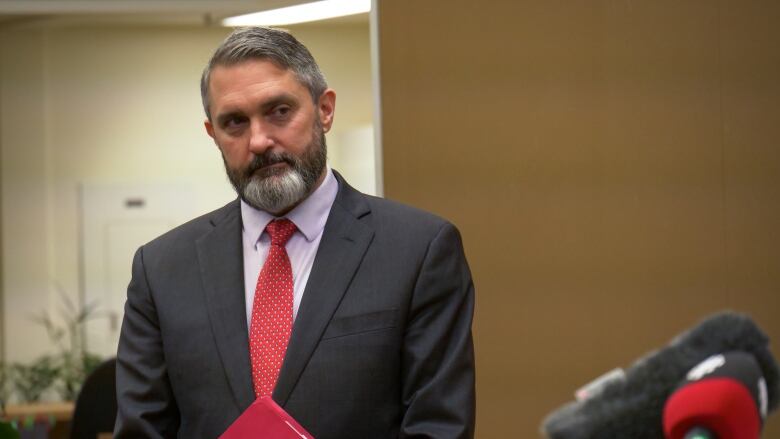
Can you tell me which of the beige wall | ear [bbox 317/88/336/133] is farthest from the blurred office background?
ear [bbox 317/88/336/133]

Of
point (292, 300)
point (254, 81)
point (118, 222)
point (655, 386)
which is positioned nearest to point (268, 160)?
point (254, 81)

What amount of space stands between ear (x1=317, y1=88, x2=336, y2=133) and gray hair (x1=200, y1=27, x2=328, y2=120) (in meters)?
0.02

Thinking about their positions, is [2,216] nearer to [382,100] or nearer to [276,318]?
[382,100]

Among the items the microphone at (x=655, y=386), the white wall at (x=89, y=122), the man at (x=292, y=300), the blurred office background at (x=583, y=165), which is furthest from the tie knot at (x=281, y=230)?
the white wall at (x=89, y=122)

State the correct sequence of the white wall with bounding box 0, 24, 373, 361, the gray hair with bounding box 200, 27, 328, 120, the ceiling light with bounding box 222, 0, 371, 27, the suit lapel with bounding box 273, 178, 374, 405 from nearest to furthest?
the suit lapel with bounding box 273, 178, 374, 405 < the gray hair with bounding box 200, 27, 328, 120 < the ceiling light with bounding box 222, 0, 371, 27 < the white wall with bounding box 0, 24, 373, 361

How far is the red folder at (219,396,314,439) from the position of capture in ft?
5.63

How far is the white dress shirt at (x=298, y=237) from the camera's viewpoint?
1.99 metres

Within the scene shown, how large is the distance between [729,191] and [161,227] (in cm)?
455

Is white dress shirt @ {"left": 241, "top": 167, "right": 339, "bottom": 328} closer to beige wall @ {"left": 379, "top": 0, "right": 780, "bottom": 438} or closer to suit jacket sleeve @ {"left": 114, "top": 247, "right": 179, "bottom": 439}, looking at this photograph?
suit jacket sleeve @ {"left": 114, "top": 247, "right": 179, "bottom": 439}

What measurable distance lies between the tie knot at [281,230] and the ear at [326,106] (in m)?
0.21

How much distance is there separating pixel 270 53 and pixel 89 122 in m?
5.13

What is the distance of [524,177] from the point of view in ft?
9.79

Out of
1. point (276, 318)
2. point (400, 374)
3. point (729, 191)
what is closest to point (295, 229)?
point (276, 318)

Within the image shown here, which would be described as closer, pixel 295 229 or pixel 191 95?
pixel 295 229
